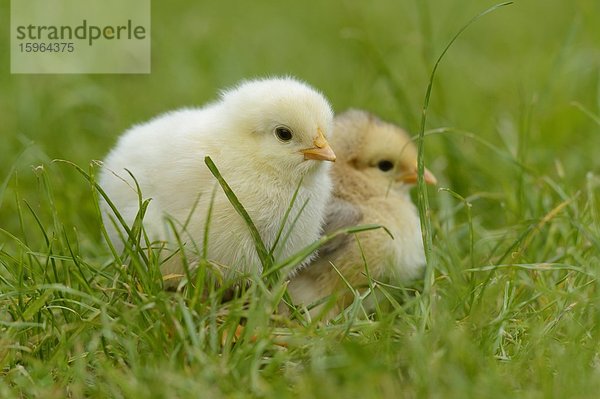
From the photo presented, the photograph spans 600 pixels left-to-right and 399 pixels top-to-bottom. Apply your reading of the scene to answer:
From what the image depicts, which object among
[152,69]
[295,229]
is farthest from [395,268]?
[152,69]

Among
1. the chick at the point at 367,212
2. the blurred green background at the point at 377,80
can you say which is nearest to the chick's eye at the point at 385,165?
the chick at the point at 367,212

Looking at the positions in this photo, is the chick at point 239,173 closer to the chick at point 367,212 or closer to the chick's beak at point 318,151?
the chick's beak at point 318,151

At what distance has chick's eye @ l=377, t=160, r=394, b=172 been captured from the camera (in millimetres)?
3818

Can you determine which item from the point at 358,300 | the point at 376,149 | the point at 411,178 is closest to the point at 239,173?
the point at 358,300

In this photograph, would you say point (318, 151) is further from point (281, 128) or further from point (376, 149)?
point (376, 149)

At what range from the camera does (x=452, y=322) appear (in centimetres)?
266

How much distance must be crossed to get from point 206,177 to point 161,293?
1.52 ft
